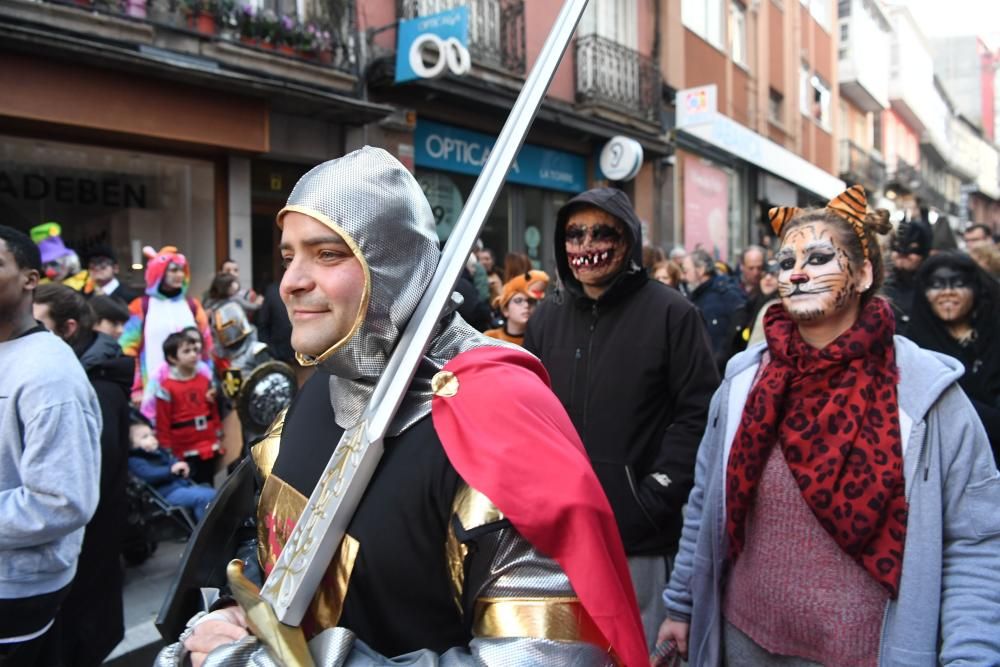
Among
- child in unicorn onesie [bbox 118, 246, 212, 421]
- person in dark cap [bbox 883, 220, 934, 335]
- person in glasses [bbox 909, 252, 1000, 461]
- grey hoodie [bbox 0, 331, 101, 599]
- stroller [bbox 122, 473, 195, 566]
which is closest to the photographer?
grey hoodie [bbox 0, 331, 101, 599]

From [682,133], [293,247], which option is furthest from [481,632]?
[682,133]

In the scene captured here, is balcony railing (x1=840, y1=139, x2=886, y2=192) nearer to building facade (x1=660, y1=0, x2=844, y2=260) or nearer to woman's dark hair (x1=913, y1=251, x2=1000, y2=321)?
building facade (x1=660, y1=0, x2=844, y2=260)

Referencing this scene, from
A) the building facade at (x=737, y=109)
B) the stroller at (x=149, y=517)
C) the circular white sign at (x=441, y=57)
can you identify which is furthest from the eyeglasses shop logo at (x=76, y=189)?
the building facade at (x=737, y=109)

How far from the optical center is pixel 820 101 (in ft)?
71.7

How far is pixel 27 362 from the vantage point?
7.16ft

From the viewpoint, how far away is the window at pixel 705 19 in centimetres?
1492

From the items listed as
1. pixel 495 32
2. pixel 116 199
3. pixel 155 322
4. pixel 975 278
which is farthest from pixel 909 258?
pixel 495 32

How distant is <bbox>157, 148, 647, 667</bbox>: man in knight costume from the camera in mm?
1126

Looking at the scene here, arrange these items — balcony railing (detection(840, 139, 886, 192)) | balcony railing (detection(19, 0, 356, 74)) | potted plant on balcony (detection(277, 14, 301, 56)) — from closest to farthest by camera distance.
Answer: balcony railing (detection(19, 0, 356, 74))
potted plant on balcony (detection(277, 14, 301, 56))
balcony railing (detection(840, 139, 886, 192))

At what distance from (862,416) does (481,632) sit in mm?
1098

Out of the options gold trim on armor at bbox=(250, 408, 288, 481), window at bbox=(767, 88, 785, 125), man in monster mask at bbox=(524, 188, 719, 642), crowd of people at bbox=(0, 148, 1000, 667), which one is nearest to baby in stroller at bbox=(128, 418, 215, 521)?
crowd of people at bbox=(0, 148, 1000, 667)

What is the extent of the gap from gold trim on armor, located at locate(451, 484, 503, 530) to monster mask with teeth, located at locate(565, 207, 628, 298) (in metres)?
1.70

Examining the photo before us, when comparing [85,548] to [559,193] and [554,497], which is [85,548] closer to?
[554,497]

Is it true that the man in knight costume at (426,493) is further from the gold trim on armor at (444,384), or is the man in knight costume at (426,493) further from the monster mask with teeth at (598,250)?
the monster mask with teeth at (598,250)
